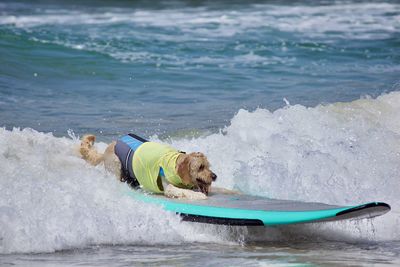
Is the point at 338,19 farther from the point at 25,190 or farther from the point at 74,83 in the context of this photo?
the point at 25,190

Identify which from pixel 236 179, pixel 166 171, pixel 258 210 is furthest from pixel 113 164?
pixel 258 210

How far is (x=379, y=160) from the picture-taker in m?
10.1

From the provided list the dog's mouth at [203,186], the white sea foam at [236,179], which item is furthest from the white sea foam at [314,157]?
the dog's mouth at [203,186]

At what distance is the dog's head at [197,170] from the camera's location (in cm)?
780

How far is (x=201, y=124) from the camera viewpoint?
41.5 ft

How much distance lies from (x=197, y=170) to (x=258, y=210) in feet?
2.24

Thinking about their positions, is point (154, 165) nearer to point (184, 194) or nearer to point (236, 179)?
point (184, 194)

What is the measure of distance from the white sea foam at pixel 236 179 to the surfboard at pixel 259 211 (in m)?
0.14

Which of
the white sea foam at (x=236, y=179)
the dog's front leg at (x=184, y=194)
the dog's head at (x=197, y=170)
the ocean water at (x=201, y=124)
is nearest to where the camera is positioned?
the ocean water at (x=201, y=124)

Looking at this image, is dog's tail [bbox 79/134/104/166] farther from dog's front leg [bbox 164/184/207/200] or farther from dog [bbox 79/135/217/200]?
dog's front leg [bbox 164/184/207/200]

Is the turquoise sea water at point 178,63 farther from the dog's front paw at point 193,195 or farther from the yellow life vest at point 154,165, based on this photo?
the dog's front paw at point 193,195

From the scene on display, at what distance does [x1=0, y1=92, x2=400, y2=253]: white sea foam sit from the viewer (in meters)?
7.47

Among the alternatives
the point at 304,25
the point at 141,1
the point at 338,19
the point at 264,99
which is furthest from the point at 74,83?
the point at 141,1

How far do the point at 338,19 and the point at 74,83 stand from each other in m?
13.1
